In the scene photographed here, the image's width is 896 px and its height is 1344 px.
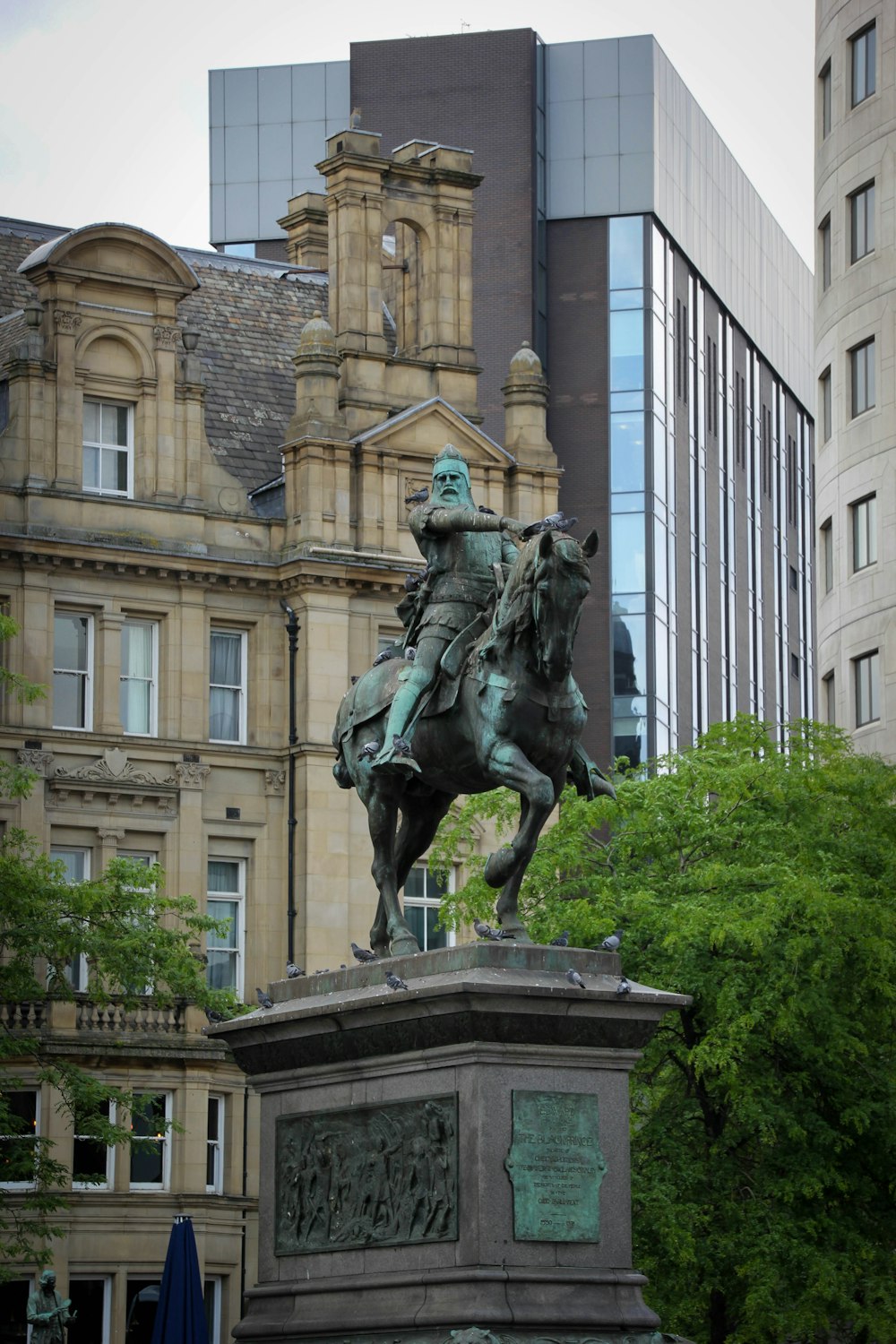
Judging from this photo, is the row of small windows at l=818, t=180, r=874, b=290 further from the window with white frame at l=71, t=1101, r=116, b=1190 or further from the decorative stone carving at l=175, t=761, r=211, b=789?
the window with white frame at l=71, t=1101, r=116, b=1190

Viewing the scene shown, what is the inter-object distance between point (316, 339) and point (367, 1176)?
3882 cm

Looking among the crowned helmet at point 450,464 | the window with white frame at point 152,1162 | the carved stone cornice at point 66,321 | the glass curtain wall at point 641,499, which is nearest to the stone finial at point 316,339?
the carved stone cornice at point 66,321

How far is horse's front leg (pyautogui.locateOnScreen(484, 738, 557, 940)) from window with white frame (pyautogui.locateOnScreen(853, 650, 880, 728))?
38.4 meters

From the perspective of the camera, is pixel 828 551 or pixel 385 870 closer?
pixel 385 870

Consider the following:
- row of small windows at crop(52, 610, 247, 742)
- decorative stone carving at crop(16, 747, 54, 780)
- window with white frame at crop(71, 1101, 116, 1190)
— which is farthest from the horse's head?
row of small windows at crop(52, 610, 247, 742)

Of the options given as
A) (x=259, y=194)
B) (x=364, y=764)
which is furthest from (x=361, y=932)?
(x=259, y=194)

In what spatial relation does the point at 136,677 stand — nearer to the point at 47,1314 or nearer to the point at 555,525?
the point at 47,1314

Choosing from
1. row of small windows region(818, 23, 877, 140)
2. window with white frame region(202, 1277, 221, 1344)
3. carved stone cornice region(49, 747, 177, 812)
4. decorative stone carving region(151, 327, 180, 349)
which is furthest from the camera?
row of small windows region(818, 23, 877, 140)

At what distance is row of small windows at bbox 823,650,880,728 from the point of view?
60.6 meters

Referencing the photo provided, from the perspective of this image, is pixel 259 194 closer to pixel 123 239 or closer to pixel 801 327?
pixel 801 327

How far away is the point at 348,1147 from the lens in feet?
73.6

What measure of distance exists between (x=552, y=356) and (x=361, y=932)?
112 feet

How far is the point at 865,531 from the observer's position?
2446 inches

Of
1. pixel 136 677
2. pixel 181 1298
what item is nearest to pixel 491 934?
pixel 181 1298
